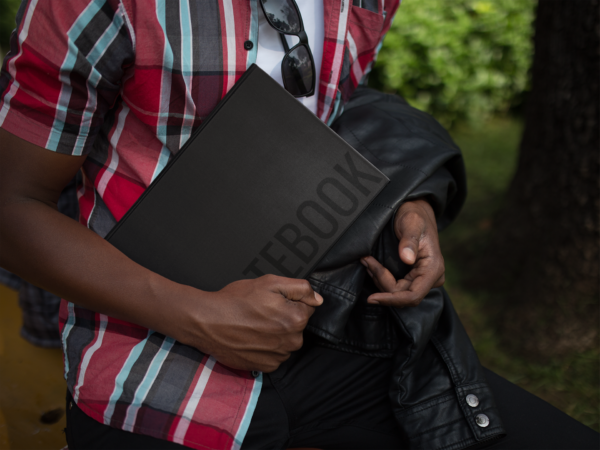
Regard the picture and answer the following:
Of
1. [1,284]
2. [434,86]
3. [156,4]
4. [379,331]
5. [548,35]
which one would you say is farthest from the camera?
[434,86]

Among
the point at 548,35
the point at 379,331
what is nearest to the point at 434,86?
the point at 548,35

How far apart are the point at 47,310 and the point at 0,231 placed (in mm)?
487

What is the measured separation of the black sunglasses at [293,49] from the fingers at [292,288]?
0.44m

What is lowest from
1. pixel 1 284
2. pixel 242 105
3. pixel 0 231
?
pixel 1 284

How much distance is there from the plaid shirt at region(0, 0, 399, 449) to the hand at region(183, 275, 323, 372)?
86 millimetres

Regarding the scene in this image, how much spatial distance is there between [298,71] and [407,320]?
644 mm

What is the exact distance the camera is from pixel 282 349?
952mm

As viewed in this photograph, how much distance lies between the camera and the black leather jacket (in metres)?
1.05

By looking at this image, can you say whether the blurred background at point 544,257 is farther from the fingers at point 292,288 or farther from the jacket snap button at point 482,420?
the jacket snap button at point 482,420

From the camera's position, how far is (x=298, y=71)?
40.4 inches

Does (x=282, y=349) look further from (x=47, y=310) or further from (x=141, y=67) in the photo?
(x=47, y=310)

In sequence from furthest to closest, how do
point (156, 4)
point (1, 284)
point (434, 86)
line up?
point (434, 86), point (1, 284), point (156, 4)

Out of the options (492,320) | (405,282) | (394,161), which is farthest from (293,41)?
(492,320)

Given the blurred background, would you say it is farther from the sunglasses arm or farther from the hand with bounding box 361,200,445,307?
the sunglasses arm
